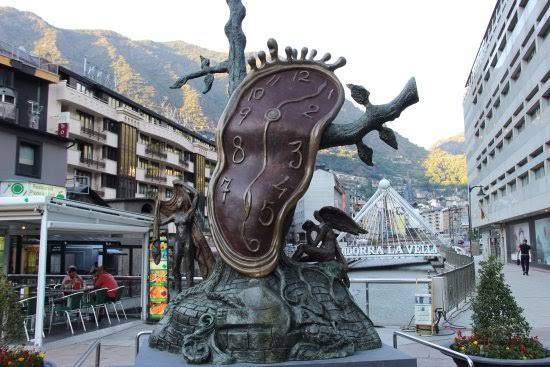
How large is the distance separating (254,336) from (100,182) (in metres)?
35.8

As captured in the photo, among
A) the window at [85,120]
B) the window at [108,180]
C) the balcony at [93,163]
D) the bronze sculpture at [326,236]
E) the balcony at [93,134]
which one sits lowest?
the bronze sculpture at [326,236]

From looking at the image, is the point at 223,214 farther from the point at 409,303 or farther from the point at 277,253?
the point at 409,303

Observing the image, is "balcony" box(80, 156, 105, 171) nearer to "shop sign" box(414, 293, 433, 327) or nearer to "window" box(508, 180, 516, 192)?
"shop sign" box(414, 293, 433, 327)

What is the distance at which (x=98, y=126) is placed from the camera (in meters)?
38.5

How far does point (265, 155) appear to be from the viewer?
21.9 ft

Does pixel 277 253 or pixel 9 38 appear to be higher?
pixel 9 38

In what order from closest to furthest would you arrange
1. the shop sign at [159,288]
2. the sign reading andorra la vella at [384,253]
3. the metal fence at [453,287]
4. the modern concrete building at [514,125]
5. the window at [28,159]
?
the metal fence at [453,287], the shop sign at [159,288], the window at [28,159], the modern concrete building at [514,125], the sign reading andorra la vella at [384,253]

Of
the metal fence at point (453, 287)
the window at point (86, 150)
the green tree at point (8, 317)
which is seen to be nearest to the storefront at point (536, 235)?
the metal fence at point (453, 287)

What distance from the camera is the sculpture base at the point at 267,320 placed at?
573cm

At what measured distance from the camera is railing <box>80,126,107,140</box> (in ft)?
120

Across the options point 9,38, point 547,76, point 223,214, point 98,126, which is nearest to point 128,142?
point 98,126

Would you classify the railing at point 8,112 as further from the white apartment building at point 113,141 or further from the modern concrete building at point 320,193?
the modern concrete building at point 320,193

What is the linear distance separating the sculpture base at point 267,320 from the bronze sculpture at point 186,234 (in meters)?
0.65

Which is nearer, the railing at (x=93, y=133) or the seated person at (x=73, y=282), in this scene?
the seated person at (x=73, y=282)
